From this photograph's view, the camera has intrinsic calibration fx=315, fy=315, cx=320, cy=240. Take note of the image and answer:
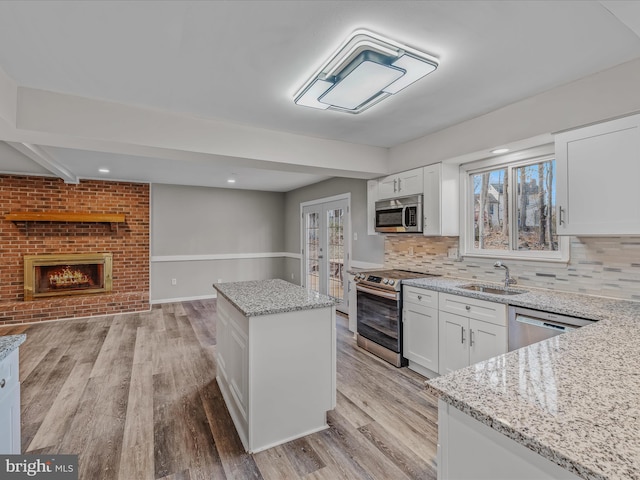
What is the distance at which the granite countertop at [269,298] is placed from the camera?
2016 millimetres

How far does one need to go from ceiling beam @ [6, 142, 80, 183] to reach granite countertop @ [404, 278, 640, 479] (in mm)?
4074

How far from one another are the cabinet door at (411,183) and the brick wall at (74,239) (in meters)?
4.61

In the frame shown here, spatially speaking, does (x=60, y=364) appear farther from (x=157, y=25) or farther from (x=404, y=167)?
(x=404, y=167)

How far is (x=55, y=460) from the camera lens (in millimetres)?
1729

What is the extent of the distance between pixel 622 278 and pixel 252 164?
3.18 m

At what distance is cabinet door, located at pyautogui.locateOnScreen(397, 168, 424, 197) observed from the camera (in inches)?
134

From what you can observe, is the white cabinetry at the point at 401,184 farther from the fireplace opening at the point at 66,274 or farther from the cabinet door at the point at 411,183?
the fireplace opening at the point at 66,274

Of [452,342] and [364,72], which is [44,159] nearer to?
[364,72]

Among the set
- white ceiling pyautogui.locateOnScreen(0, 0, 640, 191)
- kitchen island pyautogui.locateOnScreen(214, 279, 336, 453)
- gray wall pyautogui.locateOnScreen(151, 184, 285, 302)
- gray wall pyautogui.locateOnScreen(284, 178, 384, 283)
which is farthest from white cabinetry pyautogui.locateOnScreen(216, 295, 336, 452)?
gray wall pyautogui.locateOnScreen(151, 184, 285, 302)

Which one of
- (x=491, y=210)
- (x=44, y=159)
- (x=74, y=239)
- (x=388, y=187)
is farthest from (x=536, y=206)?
(x=74, y=239)

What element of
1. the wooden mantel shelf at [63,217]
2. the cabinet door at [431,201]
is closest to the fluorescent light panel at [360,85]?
the cabinet door at [431,201]

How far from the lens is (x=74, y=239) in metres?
5.29

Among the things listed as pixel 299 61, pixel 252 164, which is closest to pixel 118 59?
pixel 299 61

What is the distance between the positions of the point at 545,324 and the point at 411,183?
1.93 metres
